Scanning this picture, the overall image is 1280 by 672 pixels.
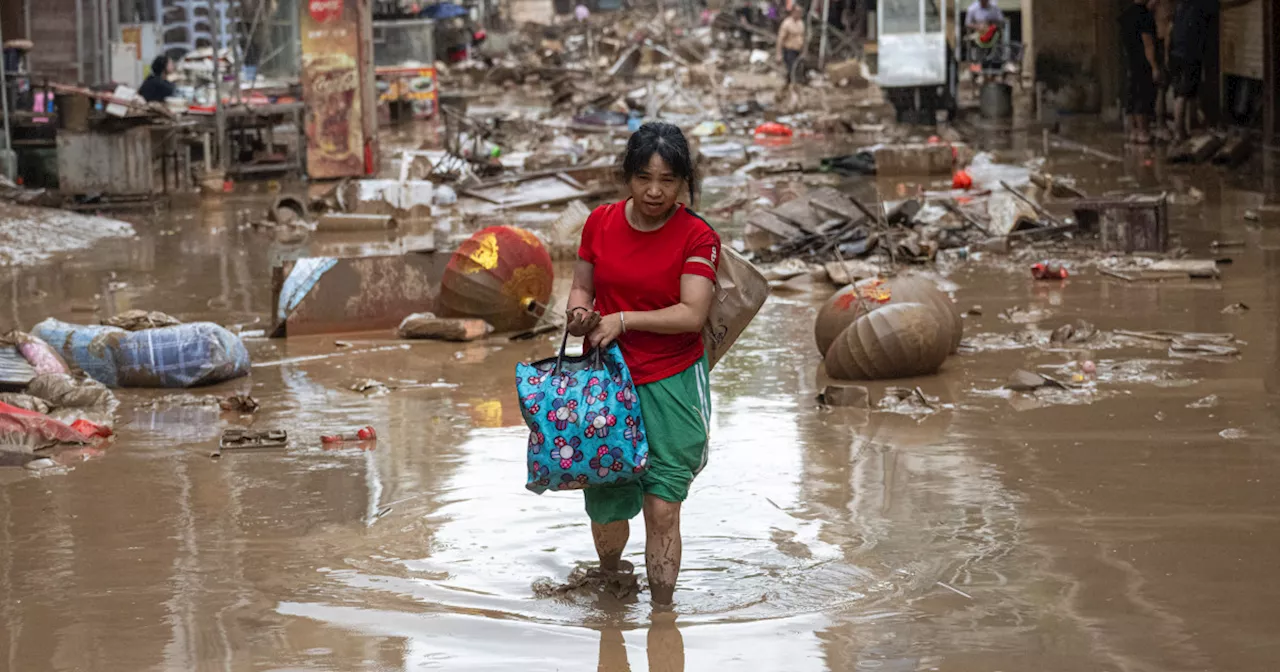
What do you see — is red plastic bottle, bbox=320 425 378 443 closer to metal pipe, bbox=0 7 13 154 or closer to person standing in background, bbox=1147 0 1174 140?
metal pipe, bbox=0 7 13 154

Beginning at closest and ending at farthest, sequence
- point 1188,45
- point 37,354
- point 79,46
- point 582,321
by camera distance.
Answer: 1. point 582,321
2. point 37,354
3. point 1188,45
4. point 79,46

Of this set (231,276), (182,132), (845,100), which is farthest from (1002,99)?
(231,276)

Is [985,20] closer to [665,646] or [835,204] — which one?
[835,204]

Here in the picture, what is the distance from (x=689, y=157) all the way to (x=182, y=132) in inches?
627

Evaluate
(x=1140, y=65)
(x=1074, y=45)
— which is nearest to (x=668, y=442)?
(x=1140, y=65)

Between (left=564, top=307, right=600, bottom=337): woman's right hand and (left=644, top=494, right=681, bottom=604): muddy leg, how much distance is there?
1.85 feet

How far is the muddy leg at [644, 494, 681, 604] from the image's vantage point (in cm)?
466

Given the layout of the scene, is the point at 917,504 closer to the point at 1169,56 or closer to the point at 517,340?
the point at 517,340

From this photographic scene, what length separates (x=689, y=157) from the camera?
456 centimetres

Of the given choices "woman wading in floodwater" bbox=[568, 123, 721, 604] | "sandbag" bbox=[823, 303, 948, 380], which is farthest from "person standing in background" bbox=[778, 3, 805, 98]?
"woman wading in floodwater" bbox=[568, 123, 721, 604]

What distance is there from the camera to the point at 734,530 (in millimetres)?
5777

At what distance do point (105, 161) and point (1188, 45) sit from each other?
12143 mm

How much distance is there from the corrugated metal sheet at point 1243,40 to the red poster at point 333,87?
408 inches

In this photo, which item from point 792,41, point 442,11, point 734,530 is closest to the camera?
point 734,530
